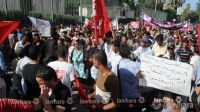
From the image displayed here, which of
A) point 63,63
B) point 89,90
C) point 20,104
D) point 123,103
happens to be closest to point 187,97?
point 123,103

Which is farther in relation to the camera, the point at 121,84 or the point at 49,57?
the point at 49,57

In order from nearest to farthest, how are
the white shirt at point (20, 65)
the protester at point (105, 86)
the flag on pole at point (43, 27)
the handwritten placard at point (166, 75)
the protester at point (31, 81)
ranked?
the protester at point (105, 86), the protester at point (31, 81), the handwritten placard at point (166, 75), the white shirt at point (20, 65), the flag on pole at point (43, 27)

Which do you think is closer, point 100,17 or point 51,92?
point 51,92

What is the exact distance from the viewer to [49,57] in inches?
383

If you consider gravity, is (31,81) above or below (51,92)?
below

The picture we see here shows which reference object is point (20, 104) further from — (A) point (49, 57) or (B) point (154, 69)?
(A) point (49, 57)

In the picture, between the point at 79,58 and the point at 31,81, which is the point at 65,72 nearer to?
the point at 31,81

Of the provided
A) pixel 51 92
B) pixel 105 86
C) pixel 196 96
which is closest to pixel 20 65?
pixel 105 86

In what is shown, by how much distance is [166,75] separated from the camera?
582 cm

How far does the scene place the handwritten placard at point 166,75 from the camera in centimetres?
564

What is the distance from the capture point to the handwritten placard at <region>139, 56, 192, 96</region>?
5645mm

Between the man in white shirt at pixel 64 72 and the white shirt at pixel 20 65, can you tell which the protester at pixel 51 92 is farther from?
the white shirt at pixel 20 65

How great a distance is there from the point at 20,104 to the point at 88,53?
6.87 m

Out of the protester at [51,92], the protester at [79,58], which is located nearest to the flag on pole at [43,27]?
the protester at [79,58]
